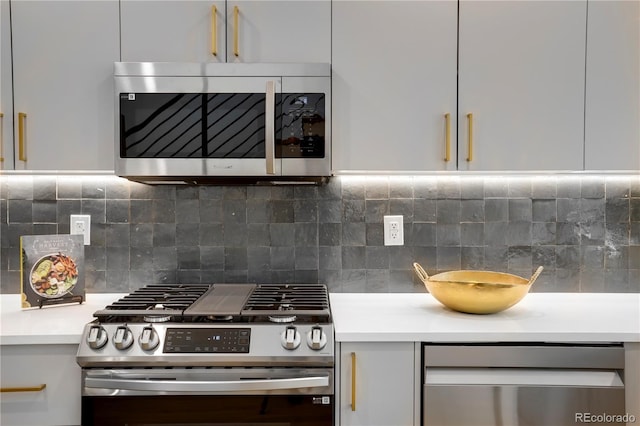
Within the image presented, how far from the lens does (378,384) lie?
52.0 inches

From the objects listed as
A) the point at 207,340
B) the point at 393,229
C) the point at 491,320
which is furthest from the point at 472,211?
the point at 207,340

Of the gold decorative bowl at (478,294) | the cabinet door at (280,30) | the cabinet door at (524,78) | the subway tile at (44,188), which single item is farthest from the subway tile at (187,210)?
the cabinet door at (524,78)

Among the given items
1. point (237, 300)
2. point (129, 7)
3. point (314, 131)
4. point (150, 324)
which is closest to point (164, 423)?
point (150, 324)

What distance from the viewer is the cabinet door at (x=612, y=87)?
158 cm

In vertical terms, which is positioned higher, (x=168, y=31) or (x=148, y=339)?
(x=168, y=31)

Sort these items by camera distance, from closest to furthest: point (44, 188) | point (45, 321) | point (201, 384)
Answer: point (201, 384) < point (45, 321) < point (44, 188)

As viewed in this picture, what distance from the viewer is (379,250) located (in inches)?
76.1

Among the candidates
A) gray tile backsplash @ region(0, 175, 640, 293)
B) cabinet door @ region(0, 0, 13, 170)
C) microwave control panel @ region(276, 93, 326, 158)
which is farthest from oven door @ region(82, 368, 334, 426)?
cabinet door @ region(0, 0, 13, 170)

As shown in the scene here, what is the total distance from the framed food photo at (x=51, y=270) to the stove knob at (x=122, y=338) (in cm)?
52

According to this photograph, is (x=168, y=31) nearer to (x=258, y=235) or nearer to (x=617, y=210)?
(x=258, y=235)

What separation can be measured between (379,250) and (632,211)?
119cm

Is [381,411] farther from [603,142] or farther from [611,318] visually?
[603,142]

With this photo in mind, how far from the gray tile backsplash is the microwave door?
390 millimetres

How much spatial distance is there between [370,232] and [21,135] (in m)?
1.48
